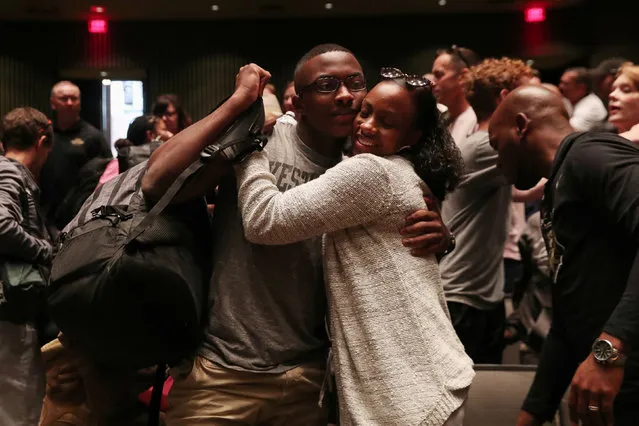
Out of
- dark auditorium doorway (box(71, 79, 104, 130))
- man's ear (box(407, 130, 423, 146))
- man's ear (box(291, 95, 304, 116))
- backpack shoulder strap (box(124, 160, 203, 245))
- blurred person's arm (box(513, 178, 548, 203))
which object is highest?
man's ear (box(291, 95, 304, 116))

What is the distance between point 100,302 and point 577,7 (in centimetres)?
1055

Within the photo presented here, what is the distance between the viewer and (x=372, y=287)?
2037mm

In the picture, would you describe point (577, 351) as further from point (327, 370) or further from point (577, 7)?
point (577, 7)

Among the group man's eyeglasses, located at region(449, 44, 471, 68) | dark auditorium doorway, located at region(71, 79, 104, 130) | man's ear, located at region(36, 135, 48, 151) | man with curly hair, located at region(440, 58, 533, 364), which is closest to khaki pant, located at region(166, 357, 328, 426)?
man with curly hair, located at region(440, 58, 533, 364)

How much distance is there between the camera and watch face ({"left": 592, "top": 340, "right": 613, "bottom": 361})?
201 cm

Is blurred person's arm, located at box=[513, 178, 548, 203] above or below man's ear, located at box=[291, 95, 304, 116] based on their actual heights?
below

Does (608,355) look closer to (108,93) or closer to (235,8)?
(235,8)

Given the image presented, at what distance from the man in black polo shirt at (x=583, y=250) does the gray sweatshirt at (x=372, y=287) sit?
1.09 ft

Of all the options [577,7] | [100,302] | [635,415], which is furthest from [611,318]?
[577,7]

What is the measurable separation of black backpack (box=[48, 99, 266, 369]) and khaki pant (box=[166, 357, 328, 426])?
9 centimetres

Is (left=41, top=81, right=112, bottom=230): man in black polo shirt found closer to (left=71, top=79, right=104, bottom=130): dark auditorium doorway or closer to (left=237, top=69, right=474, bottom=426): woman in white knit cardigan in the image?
(left=237, top=69, right=474, bottom=426): woman in white knit cardigan

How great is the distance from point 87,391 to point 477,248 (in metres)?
2.04

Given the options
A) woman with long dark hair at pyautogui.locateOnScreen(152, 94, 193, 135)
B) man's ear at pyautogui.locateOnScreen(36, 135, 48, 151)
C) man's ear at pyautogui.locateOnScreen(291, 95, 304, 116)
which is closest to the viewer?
man's ear at pyautogui.locateOnScreen(291, 95, 304, 116)

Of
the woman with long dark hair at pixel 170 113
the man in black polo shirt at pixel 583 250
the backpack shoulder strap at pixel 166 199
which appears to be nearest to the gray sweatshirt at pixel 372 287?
the backpack shoulder strap at pixel 166 199
